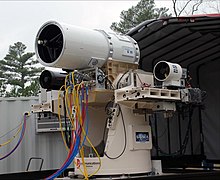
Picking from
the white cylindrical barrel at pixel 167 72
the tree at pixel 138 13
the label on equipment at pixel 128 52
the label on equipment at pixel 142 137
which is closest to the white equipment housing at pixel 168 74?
the white cylindrical barrel at pixel 167 72

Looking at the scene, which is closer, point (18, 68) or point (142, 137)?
point (142, 137)

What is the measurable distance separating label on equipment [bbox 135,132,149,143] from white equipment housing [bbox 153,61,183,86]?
0.77m

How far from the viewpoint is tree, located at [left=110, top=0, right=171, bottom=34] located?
28734 millimetres

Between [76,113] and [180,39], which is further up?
[180,39]

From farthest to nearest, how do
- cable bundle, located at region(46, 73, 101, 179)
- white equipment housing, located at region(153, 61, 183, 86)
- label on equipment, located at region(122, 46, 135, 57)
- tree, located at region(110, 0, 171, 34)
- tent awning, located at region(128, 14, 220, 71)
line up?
tree, located at region(110, 0, 171, 34) < tent awning, located at region(128, 14, 220, 71) < label on equipment, located at region(122, 46, 135, 57) < white equipment housing, located at region(153, 61, 183, 86) < cable bundle, located at region(46, 73, 101, 179)

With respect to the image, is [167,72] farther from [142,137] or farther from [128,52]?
[142,137]

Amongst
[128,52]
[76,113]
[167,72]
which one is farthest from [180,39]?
[76,113]

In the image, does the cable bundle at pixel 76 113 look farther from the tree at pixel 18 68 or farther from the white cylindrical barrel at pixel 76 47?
the tree at pixel 18 68

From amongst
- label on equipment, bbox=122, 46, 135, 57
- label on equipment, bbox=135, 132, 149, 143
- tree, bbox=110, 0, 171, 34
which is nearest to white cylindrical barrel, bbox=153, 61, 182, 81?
label on equipment, bbox=122, 46, 135, 57

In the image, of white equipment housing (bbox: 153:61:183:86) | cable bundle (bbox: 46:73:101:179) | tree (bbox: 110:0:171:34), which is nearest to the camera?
cable bundle (bbox: 46:73:101:179)

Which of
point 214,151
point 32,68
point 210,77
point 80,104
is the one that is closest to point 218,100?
point 210,77

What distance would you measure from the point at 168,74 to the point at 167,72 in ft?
0.18

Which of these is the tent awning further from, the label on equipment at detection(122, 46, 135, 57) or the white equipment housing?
the white equipment housing

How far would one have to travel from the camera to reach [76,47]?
558 centimetres
